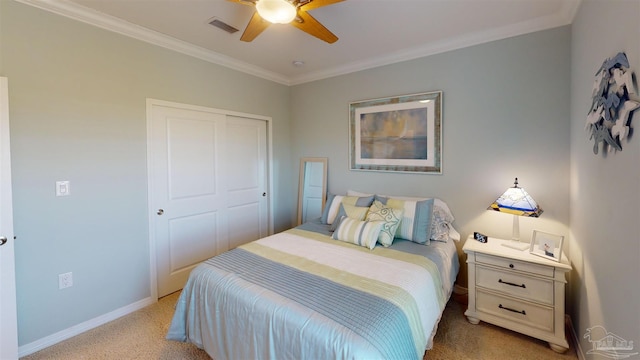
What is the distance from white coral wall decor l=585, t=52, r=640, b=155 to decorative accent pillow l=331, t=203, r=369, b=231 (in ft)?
5.26

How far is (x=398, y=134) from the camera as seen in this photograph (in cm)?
302

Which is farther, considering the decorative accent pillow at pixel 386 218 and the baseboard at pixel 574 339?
the decorative accent pillow at pixel 386 218

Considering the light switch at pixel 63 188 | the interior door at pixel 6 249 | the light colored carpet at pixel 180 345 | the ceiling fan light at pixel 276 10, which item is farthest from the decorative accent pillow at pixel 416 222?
the interior door at pixel 6 249

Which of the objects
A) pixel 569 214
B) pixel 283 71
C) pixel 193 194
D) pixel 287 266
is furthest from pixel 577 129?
pixel 193 194

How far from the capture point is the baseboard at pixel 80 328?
1945 millimetres

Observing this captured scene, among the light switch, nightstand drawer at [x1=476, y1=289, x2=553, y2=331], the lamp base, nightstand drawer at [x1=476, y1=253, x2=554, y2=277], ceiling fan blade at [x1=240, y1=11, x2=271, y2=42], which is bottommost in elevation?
nightstand drawer at [x1=476, y1=289, x2=553, y2=331]

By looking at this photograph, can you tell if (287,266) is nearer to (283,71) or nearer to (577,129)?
(577,129)

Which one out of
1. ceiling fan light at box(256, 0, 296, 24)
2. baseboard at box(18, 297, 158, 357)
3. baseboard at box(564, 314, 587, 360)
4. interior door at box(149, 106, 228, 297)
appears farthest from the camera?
interior door at box(149, 106, 228, 297)

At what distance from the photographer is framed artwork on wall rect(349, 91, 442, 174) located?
9.17ft

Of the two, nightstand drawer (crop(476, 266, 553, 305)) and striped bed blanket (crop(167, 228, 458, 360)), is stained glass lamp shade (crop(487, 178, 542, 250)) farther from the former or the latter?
striped bed blanket (crop(167, 228, 458, 360))

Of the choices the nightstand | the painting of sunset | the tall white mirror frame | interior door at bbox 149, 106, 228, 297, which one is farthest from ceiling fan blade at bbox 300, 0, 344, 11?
the tall white mirror frame

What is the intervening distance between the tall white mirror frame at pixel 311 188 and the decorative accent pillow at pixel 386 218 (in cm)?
129

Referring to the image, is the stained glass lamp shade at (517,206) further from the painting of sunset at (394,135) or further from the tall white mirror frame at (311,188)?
the tall white mirror frame at (311,188)

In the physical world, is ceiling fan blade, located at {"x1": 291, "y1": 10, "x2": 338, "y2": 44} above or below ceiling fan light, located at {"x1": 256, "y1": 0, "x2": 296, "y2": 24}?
above
